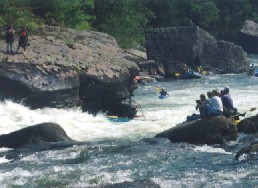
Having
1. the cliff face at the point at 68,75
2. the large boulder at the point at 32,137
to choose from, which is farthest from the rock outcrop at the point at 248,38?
the large boulder at the point at 32,137

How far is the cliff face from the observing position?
22.0 m

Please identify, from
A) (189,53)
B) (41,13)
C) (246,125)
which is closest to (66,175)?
(246,125)

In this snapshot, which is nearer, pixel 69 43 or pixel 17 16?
pixel 69 43

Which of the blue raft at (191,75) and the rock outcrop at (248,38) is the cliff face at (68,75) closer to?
the blue raft at (191,75)

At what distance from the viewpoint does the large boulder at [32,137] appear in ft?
54.9

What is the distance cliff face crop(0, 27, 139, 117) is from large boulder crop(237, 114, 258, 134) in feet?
21.9

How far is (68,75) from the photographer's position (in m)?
22.9

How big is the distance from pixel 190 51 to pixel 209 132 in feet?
100

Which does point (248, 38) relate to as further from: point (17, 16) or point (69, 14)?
point (17, 16)

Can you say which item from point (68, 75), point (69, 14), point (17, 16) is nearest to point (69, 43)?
point (68, 75)

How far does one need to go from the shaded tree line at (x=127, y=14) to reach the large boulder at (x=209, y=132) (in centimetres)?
1260

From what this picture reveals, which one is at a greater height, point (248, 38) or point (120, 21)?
point (120, 21)

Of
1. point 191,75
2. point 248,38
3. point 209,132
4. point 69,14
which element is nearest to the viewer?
point 209,132

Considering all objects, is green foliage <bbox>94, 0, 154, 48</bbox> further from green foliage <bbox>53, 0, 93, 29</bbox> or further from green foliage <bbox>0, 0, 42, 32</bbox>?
A: green foliage <bbox>0, 0, 42, 32</bbox>
